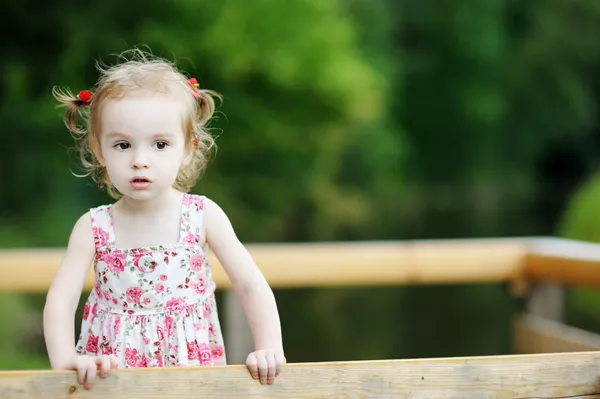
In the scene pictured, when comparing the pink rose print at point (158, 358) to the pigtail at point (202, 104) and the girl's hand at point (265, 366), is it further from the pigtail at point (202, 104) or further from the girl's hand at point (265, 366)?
the pigtail at point (202, 104)

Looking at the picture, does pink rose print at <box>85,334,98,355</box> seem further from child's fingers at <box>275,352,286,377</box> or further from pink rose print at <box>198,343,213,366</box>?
child's fingers at <box>275,352,286,377</box>

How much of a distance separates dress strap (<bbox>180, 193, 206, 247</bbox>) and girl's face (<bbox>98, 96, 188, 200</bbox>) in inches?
4.1

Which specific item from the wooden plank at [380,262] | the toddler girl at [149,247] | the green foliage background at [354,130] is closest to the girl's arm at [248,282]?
the toddler girl at [149,247]

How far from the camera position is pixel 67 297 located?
160 cm

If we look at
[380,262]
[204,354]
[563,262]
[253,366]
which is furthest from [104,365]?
[563,262]

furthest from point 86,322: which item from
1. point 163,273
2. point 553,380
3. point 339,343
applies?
point 339,343

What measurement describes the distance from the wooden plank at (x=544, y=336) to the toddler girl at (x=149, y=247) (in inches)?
64.4

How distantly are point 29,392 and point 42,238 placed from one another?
7.19 metres

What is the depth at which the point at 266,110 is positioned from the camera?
1056cm

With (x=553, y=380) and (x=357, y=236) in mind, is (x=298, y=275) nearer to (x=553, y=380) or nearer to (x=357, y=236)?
(x=553, y=380)

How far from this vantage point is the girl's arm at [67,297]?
153cm

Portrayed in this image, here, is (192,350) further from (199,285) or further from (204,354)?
(199,285)

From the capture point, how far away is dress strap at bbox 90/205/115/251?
1667mm

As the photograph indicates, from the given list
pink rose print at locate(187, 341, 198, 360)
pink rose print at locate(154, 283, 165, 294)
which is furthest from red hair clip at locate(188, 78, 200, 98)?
pink rose print at locate(187, 341, 198, 360)
